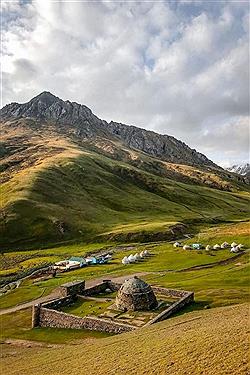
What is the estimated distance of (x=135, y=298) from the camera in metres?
74.6

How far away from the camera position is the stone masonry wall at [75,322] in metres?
65.3

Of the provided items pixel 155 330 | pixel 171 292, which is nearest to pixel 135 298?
pixel 171 292

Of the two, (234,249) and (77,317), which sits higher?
(234,249)

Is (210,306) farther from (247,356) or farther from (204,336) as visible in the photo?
(247,356)

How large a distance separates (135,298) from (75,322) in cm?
1154

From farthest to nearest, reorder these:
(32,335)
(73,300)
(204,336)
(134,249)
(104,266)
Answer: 1. (134,249)
2. (104,266)
3. (73,300)
4. (32,335)
5. (204,336)

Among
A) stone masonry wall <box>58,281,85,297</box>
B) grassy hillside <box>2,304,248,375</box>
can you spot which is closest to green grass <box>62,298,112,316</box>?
stone masonry wall <box>58,281,85,297</box>

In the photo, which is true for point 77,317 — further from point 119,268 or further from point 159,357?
point 119,268

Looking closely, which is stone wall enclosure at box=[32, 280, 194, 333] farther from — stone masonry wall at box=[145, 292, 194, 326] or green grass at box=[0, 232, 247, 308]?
green grass at box=[0, 232, 247, 308]

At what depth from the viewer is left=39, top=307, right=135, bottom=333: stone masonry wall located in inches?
2571

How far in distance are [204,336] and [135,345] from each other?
7.95 meters

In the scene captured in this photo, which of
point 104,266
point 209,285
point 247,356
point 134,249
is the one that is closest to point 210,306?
point 209,285

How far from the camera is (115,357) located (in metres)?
37.2

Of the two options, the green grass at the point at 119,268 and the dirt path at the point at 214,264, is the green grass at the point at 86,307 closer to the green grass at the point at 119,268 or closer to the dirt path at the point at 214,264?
the green grass at the point at 119,268
